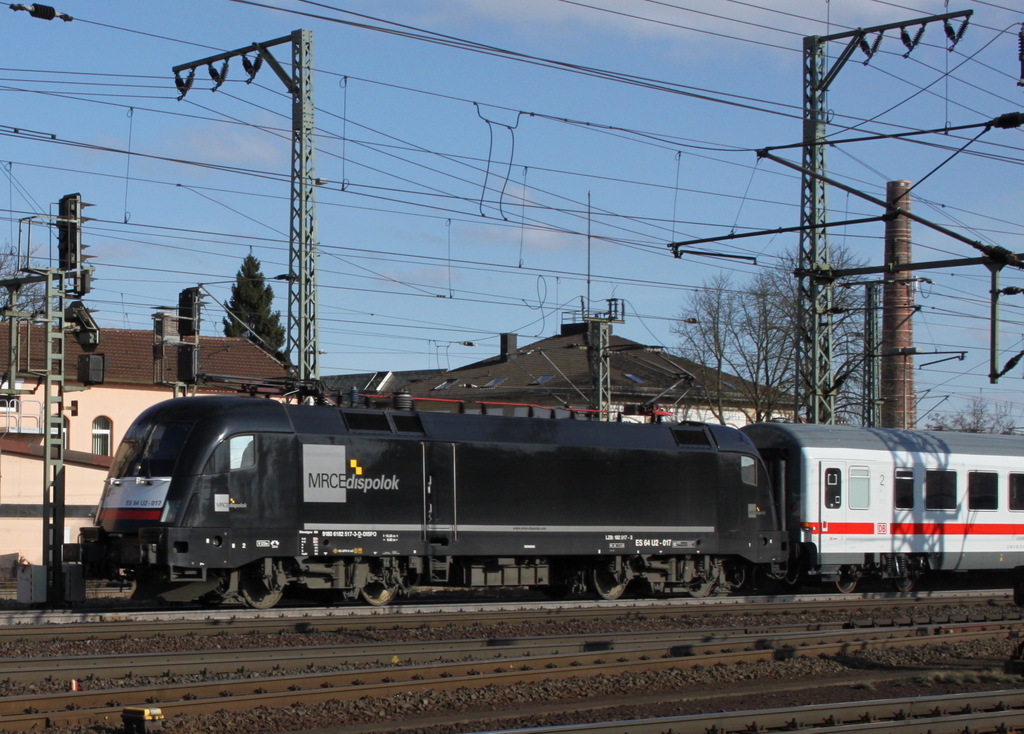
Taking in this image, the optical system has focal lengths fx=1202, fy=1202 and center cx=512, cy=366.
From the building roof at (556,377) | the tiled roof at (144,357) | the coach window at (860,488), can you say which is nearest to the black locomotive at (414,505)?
the coach window at (860,488)

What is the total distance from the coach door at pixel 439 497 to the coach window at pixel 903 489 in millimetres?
9770

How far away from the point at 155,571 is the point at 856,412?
43026mm

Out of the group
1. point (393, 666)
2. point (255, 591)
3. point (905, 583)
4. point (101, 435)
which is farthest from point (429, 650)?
point (101, 435)

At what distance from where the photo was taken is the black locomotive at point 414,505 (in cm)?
1677

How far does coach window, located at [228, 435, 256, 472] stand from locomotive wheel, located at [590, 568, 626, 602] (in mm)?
6811

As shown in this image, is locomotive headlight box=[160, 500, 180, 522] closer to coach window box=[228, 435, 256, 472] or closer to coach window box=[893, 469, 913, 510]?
coach window box=[228, 435, 256, 472]

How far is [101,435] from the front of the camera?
45.5m

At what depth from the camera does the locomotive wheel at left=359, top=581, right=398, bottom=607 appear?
61.6 ft

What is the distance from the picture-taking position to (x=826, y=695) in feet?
37.6

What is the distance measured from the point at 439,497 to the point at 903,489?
33.8 feet

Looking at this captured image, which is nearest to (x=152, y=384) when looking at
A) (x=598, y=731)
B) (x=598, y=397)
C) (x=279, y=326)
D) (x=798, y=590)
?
(x=598, y=397)

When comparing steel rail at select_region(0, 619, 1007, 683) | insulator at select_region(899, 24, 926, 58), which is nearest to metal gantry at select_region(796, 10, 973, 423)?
insulator at select_region(899, 24, 926, 58)

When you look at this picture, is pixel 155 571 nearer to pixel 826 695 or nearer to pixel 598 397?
pixel 826 695

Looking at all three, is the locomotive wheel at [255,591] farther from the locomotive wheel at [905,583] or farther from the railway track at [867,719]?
the locomotive wheel at [905,583]
